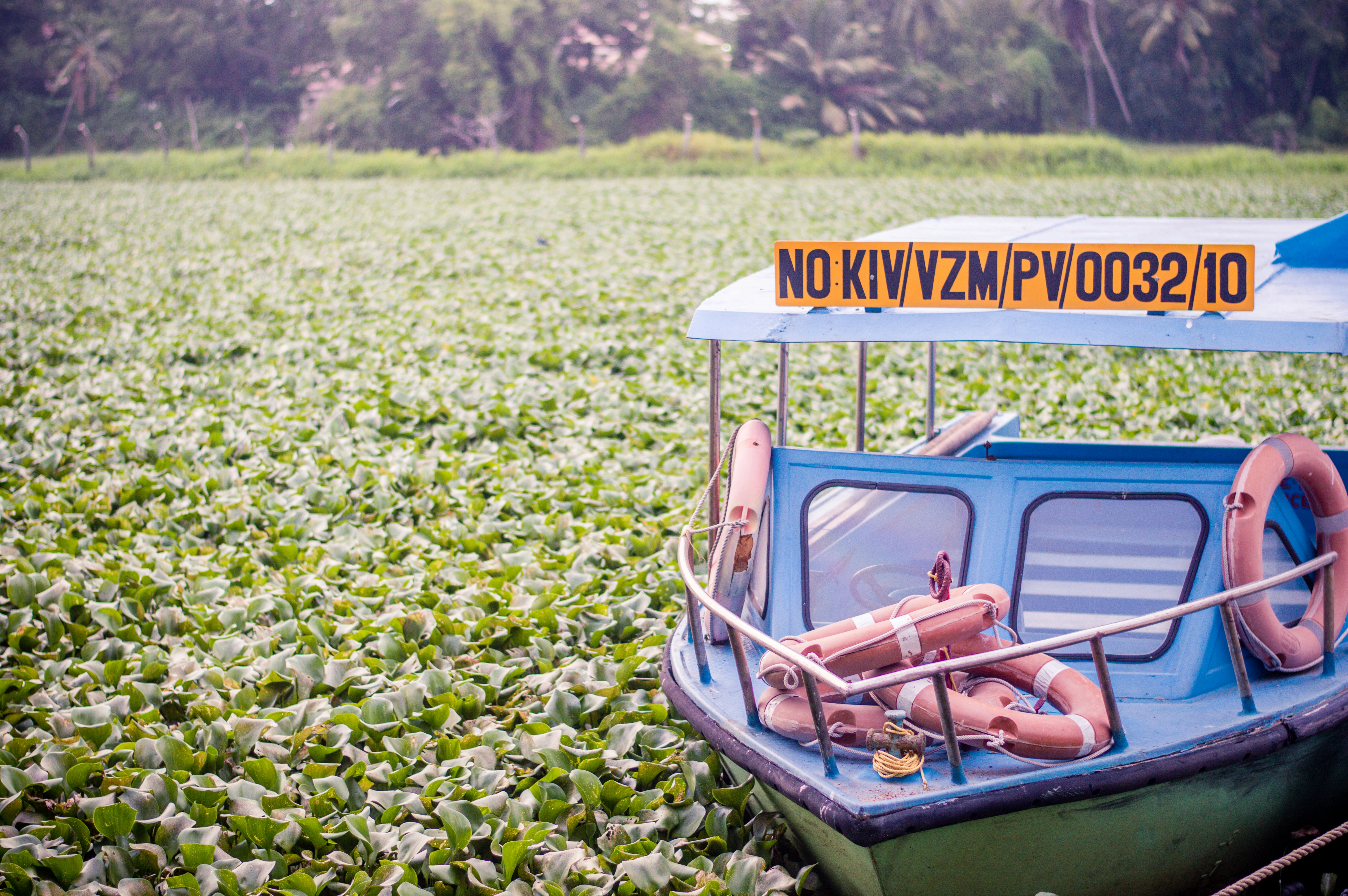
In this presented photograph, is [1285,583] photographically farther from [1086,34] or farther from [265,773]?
[1086,34]

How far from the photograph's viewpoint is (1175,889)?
2.78 meters

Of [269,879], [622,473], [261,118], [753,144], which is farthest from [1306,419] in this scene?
[261,118]

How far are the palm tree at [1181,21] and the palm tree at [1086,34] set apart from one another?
1340 millimetres

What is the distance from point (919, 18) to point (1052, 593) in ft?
127

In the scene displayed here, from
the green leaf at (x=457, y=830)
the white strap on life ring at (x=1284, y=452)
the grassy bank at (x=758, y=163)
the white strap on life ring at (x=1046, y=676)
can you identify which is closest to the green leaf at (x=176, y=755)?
the green leaf at (x=457, y=830)

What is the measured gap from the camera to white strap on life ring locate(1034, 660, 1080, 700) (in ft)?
9.25

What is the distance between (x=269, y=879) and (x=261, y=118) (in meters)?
39.9

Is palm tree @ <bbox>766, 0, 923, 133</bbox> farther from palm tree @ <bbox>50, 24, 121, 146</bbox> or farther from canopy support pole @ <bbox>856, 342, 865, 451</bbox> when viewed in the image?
canopy support pole @ <bbox>856, 342, 865, 451</bbox>

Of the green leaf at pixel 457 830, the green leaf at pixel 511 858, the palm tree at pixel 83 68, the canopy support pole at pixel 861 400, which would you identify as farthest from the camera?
the palm tree at pixel 83 68

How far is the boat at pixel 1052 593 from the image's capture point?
257cm

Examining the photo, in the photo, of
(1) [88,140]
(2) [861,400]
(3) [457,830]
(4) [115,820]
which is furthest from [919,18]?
(4) [115,820]

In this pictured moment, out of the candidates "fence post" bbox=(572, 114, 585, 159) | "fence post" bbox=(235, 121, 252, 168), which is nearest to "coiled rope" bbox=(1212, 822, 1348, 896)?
"fence post" bbox=(235, 121, 252, 168)

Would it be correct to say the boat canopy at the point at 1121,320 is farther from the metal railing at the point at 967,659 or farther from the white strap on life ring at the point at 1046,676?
the white strap on life ring at the point at 1046,676

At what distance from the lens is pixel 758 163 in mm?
27203
